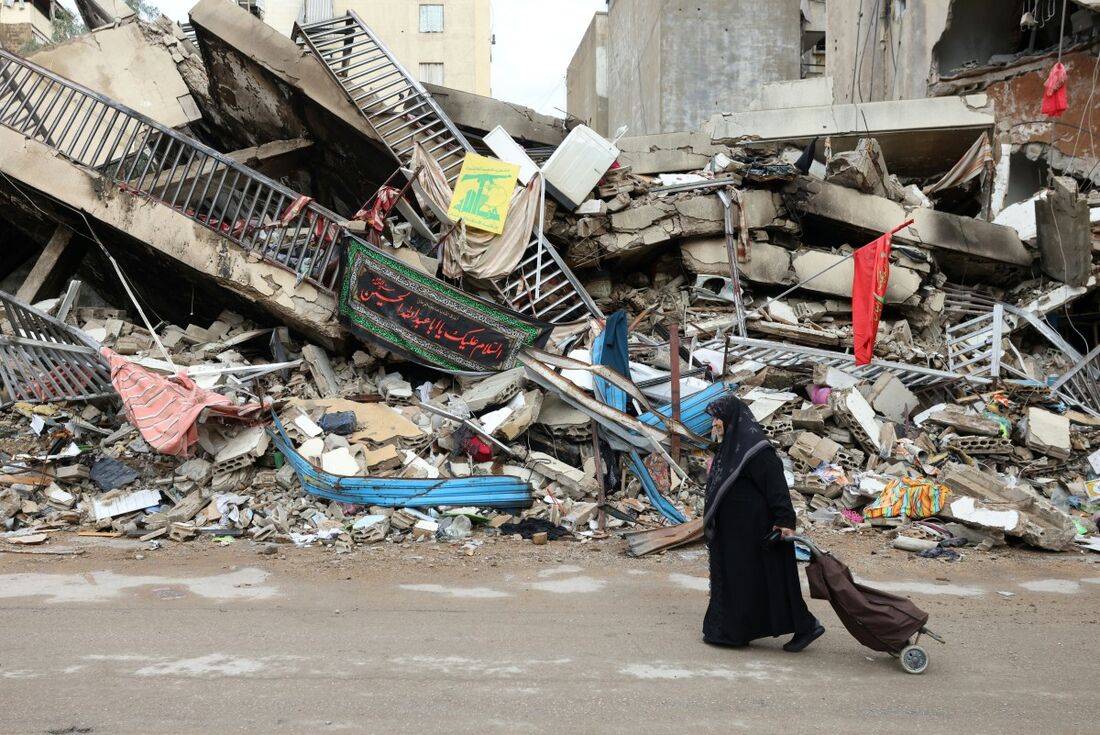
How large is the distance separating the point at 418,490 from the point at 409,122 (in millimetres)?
5598

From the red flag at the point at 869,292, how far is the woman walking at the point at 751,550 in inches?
237

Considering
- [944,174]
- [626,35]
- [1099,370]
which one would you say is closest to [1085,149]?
Answer: [944,174]

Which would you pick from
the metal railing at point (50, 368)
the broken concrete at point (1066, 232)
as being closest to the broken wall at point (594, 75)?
the broken concrete at point (1066, 232)

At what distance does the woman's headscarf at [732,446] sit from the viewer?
14.9ft

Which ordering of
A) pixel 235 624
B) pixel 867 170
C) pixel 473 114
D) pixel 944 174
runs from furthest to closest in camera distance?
1. pixel 944 174
2. pixel 473 114
3. pixel 867 170
4. pixel 235 624

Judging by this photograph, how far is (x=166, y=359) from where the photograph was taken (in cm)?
919

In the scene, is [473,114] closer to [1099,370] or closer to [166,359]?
[166,359]

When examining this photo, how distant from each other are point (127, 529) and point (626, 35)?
65.2 feet

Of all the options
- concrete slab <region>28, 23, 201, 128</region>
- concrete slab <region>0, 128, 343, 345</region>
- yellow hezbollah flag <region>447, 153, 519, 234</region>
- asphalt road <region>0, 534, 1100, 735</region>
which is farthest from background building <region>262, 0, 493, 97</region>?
asphalt road <region>0, 534, 1100, 735</region>

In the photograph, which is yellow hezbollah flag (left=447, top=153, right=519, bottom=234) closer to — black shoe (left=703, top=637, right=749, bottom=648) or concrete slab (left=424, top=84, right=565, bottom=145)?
concrete slab (left=424, top=84, right=565, bottom=145)

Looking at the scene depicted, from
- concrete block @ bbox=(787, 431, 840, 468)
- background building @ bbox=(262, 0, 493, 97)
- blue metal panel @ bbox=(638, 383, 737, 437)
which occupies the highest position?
background building @ bbox=(262, 0, 493, 97)

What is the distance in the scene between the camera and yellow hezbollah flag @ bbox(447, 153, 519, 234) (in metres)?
10.3

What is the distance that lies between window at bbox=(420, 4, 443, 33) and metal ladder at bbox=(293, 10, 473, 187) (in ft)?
82.4

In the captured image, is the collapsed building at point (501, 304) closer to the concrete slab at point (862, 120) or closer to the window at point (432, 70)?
the concrete slab at point (862, 120)
